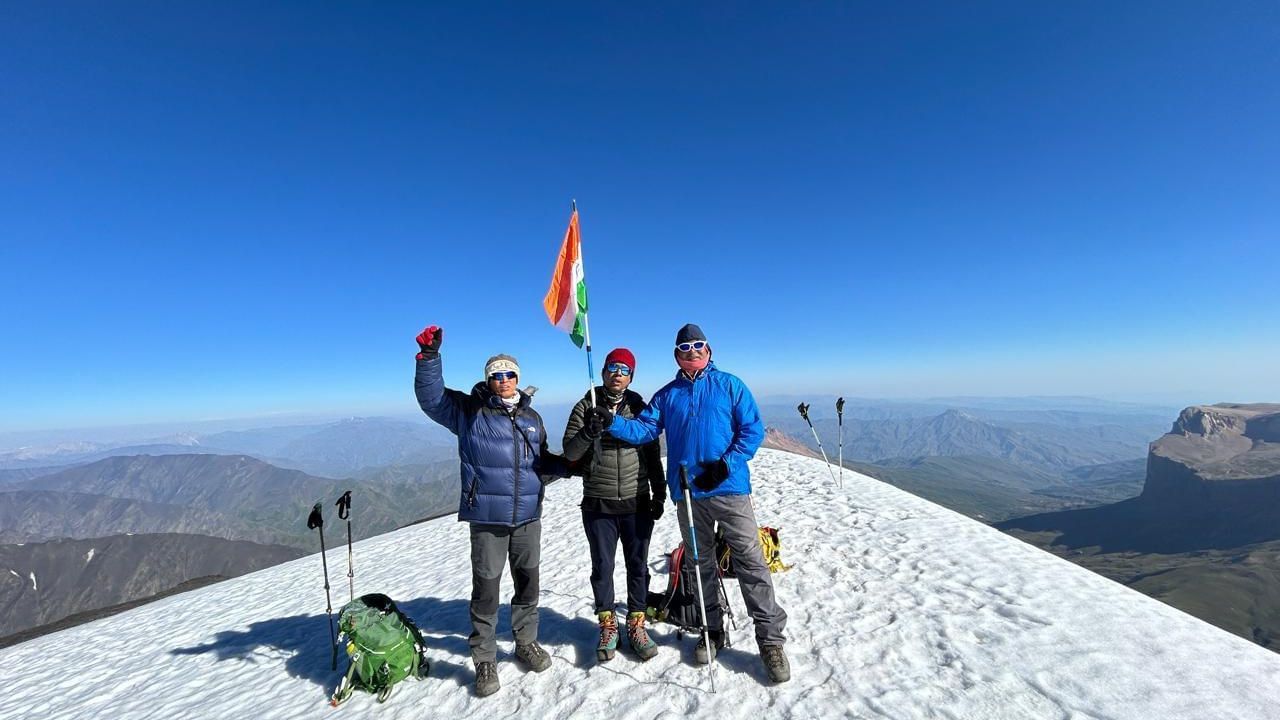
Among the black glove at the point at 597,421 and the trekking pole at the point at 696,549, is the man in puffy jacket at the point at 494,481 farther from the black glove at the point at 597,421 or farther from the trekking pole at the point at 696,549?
the trekking pole at the point at 696,549

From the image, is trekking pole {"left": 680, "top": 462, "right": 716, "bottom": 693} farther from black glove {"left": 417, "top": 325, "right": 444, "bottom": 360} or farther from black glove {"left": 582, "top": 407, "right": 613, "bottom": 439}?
black glove {"left": 417, "top": 325, "right": 444, "bottom": 360}

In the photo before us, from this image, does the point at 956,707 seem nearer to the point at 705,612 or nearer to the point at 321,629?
the point at 705,612

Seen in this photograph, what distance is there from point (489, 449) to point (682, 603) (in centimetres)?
370

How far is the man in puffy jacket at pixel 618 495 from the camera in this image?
6281 mm

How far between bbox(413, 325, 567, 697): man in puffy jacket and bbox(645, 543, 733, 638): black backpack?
1968 mm

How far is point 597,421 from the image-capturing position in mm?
5840

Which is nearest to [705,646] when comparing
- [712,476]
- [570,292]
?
[712,476]

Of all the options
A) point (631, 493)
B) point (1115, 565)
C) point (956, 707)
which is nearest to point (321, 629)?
point (631, 493)

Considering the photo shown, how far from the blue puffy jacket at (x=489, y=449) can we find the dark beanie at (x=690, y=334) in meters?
2.13

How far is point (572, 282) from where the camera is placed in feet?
24.9

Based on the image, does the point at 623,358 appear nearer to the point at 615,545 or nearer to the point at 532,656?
the point at 615,545

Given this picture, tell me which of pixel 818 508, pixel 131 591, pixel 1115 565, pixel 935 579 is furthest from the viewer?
pixel 131 591

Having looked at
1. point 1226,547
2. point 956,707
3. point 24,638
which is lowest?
point 1226,547

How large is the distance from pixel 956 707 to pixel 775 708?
81.9 inches
